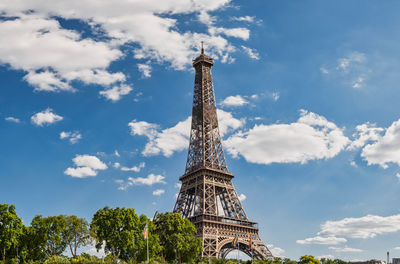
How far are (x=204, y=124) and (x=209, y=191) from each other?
61.2 feet

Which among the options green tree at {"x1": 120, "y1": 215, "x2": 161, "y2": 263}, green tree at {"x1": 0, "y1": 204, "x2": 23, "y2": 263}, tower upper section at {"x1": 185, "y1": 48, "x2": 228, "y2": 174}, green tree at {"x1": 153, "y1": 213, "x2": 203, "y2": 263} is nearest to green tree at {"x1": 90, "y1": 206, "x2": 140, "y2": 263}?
green tree at {"x1": 120, "y1": 215, "x2": 161, "y2": 263}

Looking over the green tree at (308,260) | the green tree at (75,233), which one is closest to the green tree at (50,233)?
the green tree at (75,233)

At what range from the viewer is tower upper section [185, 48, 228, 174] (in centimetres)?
9838

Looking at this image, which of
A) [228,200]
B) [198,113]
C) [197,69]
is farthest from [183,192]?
[197,69]

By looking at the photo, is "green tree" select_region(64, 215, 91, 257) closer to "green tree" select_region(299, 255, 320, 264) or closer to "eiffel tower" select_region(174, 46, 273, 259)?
"eiffel tower" select_region(174, 46, 273, 259)

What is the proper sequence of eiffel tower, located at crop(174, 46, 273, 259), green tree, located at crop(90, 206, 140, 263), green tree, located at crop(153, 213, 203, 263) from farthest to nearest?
eiffel tower, located at crop(174, 46, 273, 259) < green tree, located at crop(153, 213, 203, 263) < green tree, located at crop(90, 206, 140, 263)

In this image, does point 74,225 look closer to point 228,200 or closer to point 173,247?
point 173,247

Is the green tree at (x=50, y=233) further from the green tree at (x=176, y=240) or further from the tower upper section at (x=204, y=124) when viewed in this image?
the tower upper section at (x=204, y=124)

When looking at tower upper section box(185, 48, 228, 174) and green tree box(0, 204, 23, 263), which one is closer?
green tree box(0, 204, 23, 263)

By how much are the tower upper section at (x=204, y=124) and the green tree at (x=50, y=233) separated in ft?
122

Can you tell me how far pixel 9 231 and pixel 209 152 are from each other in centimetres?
4901

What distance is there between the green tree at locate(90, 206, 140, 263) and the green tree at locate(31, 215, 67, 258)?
496 cm

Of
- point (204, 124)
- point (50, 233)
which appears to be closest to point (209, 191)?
point (204, 124)

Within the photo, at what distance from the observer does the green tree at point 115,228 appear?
61125 mm
